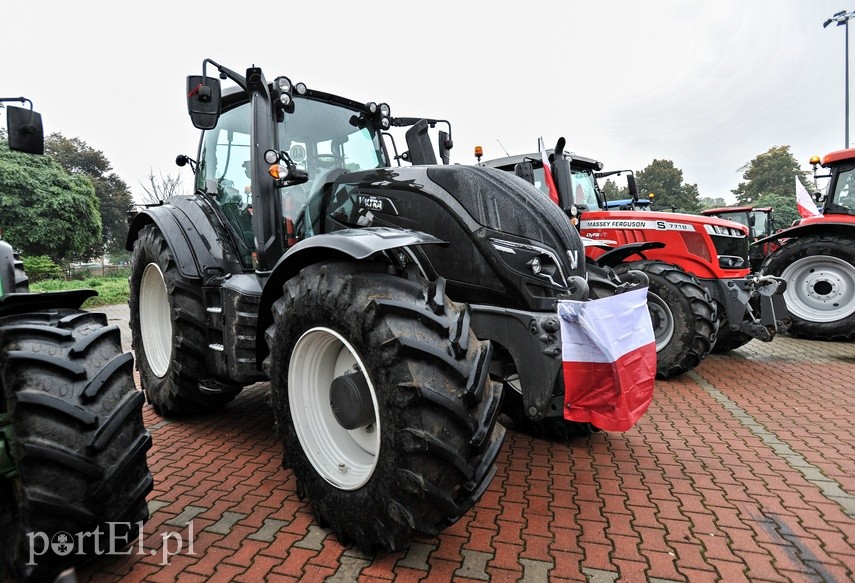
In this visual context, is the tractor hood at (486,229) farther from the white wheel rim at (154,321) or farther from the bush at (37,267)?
the bush at (37,267)

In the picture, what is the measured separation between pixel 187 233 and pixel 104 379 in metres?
2.10

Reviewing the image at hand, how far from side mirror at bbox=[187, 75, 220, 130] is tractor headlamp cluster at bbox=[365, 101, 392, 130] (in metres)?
1.23

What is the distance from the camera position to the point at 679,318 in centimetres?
551

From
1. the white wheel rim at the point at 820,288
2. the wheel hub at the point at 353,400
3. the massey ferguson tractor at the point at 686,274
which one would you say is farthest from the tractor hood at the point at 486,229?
the white wheel rim at the point at 820,288

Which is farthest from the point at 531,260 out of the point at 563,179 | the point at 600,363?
the point at 563,179

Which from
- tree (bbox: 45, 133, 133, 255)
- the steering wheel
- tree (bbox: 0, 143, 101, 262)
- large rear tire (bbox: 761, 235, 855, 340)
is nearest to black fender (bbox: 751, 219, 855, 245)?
large rear tire (bbox: 761, 235, 855, 340)

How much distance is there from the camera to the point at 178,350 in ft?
12.7

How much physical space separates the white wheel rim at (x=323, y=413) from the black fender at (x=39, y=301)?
97 centimetres

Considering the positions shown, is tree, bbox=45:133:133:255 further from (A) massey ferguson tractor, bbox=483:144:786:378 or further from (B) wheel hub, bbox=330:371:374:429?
(B) wheel hub, bbox=330:371:374:429

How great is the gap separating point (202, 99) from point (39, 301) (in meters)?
1.50

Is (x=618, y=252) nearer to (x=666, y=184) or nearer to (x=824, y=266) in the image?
(x=824, y=266)

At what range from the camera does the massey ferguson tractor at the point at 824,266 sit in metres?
7.61

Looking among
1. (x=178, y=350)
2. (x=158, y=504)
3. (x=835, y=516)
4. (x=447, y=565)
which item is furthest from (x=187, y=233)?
(x=835, y=516)

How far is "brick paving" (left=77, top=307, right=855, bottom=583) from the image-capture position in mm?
2357
